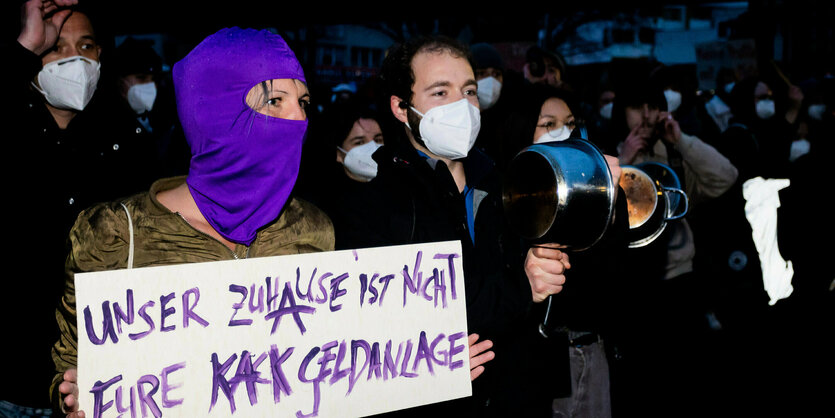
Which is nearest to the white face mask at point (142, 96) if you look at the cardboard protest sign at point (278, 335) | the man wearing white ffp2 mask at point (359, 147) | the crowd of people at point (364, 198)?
the crowd of people at point (364, 198)

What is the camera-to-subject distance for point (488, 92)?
5.92 meters

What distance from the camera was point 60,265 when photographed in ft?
8.50

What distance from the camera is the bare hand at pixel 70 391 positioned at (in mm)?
1643

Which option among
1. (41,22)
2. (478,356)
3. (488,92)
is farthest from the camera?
(488,92)

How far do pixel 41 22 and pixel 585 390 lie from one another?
9.26 feet

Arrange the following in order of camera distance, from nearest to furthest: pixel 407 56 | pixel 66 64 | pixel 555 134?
pixel 407 56 → pixel 66 64 → pixel 555 134

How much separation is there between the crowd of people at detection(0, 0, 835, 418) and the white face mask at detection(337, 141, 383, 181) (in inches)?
0.5

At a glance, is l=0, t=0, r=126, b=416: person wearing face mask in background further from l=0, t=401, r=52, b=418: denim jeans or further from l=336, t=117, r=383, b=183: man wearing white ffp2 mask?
l=336, t=117, r=383, b=183: man wearing white ffp2 mask

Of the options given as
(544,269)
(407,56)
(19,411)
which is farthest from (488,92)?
(19,411)

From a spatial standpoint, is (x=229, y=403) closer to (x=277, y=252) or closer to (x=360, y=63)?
(x=277, y=252)

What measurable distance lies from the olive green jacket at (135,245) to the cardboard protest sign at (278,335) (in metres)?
0.27

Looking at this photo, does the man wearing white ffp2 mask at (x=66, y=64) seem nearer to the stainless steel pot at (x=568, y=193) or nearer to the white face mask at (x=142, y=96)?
the stainless steel pot at (x=568, y=193)

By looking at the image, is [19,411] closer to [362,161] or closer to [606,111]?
[362,161]

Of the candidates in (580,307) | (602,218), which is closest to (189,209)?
(602,218)
